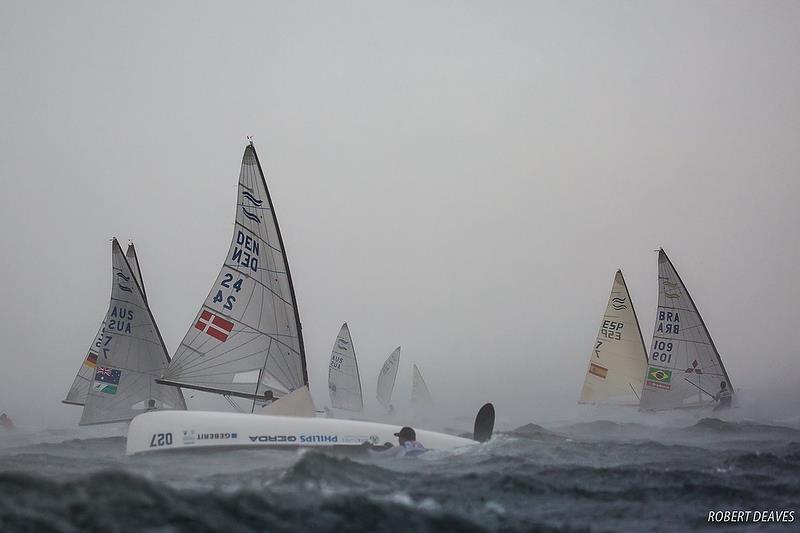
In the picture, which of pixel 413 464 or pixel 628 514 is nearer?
pixel 628 514

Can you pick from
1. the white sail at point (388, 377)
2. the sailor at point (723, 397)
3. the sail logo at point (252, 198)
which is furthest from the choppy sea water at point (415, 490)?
the white sail at point (388, 377)

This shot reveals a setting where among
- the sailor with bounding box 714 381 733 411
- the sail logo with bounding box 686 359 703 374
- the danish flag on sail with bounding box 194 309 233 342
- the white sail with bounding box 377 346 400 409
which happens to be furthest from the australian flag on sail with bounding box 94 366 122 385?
the white sail with bounding box 377 346 400 409

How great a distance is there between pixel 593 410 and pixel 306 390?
19.1 meters

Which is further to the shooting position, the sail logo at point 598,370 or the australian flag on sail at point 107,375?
the sail logo at point 598,370

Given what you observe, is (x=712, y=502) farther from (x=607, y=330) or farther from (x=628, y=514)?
(x=607, y=330)

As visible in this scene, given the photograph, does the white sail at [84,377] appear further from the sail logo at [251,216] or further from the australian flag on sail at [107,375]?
the sail logo at [251,216]

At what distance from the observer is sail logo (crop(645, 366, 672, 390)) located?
86.4 ft

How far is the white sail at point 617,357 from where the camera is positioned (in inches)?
1150

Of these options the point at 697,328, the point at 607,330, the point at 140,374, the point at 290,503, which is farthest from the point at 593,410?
the point at 290,503

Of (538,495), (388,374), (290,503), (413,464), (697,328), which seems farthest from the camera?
(388,374)

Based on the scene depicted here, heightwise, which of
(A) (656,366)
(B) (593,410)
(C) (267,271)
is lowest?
(B) (593,410)

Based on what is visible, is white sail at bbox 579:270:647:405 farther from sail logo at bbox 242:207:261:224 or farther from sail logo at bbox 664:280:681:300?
sail logo at bbox 242:207:261:224

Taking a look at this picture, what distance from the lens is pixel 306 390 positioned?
14406mm
